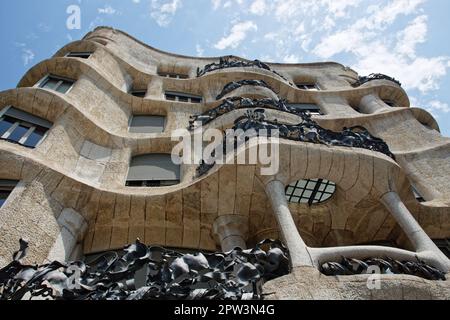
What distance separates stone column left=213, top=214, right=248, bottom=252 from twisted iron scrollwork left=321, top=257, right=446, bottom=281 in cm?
237

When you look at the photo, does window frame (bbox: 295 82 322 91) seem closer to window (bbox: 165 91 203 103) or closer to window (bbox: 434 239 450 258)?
window (bbox: 165 91 203 103)

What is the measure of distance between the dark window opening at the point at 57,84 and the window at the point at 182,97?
159 inches

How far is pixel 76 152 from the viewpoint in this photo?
10.2 m

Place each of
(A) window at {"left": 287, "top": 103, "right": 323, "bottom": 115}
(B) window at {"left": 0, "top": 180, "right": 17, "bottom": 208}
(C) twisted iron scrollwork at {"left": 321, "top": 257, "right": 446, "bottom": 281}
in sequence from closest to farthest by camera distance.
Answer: (C) twisted iron scrollwork at {"left": 321, "top": 257, "right": 446, "bottom": 281} < (B) window at {"left": 0, "top": 180, "right": 17, "bottom": 208} < (A) window at {"left": 287, "top": 103, "right": 323, "bottom": 115}

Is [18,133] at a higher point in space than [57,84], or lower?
lower

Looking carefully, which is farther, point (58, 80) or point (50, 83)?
point (58, 80)

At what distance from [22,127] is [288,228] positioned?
743 centimetres

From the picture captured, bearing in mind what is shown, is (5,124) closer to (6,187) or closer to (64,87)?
(6,187)

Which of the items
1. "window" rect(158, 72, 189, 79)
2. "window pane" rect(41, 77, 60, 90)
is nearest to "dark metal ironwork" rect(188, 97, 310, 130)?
"window pane" rect(41, 77, 60, 90)

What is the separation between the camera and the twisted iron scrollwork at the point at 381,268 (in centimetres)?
643

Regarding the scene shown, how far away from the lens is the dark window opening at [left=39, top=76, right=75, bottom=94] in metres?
12.5

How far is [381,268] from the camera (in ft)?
21.9

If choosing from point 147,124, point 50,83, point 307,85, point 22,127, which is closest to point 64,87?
point 50,83

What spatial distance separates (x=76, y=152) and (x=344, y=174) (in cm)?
674
